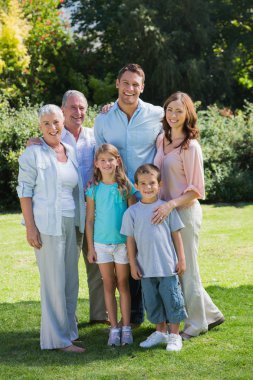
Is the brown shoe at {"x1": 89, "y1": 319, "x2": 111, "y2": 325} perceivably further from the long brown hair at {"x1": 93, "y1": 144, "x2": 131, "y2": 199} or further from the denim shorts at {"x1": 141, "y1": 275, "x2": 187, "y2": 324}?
the long brown hair at {"x1": 93, "y1": 144, "x2": 131, "y2": 199}

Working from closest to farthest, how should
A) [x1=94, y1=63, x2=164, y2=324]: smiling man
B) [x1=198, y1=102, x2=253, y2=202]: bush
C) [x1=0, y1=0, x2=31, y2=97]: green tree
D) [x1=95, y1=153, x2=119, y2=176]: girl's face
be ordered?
[x1=95, y1=153, x2=119, y2=176]: girl's face, [x1=94, y1=63, x2=164, y2=324]: smiling man, [x1=198, y1=102, x2=253, y2=202]: bush, [x1=0, y1=0, x2=31, y2=97]: green tree

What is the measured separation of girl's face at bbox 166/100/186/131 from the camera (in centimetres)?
520

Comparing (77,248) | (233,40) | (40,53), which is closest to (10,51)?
(40,53)

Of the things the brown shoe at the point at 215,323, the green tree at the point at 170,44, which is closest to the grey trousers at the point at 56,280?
the brown shoe at the point at 215,323

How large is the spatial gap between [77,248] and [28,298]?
2395mm

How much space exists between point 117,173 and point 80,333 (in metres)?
1.47

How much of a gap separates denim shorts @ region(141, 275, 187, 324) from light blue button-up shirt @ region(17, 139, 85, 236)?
2.58ft

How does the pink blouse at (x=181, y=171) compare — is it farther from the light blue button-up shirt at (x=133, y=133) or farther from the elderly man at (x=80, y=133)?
the elderly man at (x=80, y=133)

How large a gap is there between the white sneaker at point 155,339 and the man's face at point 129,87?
177 cm

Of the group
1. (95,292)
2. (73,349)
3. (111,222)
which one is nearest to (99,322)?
(95,292)

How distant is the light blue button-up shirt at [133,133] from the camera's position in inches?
212

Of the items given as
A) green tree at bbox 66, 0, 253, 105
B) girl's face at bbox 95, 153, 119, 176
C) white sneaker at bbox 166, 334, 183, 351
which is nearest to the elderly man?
girl's face at bbox 95, 153, 119, 176

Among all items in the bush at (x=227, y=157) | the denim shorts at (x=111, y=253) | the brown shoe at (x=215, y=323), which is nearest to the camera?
the denim shorts at (x=111, y=253)

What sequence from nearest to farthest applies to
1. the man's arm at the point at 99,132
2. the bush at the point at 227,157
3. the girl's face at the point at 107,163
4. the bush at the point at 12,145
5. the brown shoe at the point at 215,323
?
the girl's face at the point at 107,163 → the man's arm at the point at 99,132 → the brown shoe at the point at 215,323 → the bush at the point at 12,145 → the bush at the point at 227,157
